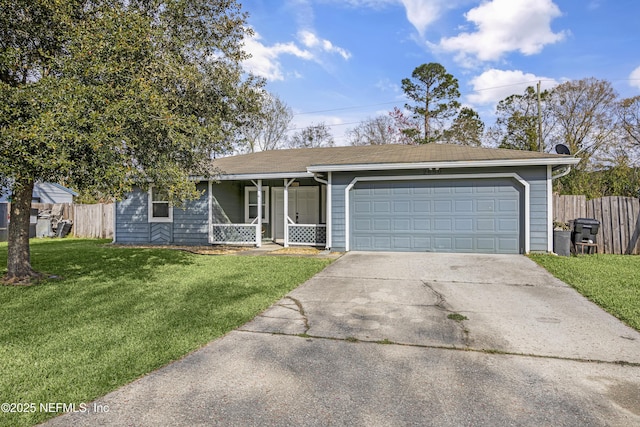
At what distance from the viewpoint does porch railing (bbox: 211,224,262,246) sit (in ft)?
→ 41.8

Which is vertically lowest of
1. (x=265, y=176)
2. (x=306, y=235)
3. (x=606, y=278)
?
(x=606, y=278)

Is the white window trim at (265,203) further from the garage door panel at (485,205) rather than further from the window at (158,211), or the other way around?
the garage door panel at (485,205)

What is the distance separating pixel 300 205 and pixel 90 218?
420 inches

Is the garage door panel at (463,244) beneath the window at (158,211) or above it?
beneath

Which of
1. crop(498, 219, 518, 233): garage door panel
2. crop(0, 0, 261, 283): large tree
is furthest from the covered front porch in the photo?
crop(498, 219, 518, 233): garage door panel

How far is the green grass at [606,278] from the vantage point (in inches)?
191

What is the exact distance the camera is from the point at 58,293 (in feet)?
19.2

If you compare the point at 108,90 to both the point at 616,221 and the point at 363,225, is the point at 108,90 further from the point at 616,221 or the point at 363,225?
the point at 616,221

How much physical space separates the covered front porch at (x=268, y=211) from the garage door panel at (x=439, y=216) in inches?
76.0

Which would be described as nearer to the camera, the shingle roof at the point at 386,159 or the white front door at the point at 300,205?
the shingle roof at the point at 386,159

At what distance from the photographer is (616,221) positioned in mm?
10180

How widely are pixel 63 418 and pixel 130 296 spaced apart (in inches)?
141

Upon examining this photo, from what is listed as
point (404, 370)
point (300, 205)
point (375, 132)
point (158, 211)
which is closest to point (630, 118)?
point (375, 132)

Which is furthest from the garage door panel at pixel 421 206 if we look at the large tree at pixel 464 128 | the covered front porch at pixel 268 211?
the large tree at pixel 464 128
